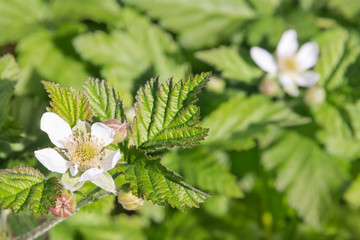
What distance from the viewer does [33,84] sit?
9.41ft

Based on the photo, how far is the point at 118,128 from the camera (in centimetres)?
131

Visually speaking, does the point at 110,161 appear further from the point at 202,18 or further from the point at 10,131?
the point at 202,18

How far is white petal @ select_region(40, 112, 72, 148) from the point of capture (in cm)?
133

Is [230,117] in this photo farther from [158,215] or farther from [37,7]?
[37,7]

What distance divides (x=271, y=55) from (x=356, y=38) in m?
0.77

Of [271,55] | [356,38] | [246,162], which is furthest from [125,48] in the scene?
[356,38]

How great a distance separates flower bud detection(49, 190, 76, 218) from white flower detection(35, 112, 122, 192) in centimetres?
3

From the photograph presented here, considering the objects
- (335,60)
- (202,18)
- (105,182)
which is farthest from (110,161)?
(202,18)

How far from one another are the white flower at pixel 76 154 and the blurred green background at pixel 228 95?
44.1 inches

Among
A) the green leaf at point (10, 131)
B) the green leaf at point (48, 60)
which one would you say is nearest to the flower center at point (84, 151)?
A: the green leaf at point (10, 131)

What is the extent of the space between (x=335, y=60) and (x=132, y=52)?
137 cm

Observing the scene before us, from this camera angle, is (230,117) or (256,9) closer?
(230,117)

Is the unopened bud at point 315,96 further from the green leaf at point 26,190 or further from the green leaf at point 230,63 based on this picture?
the green leaf at point 26,190

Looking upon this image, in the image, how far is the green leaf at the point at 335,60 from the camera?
2.79 m
